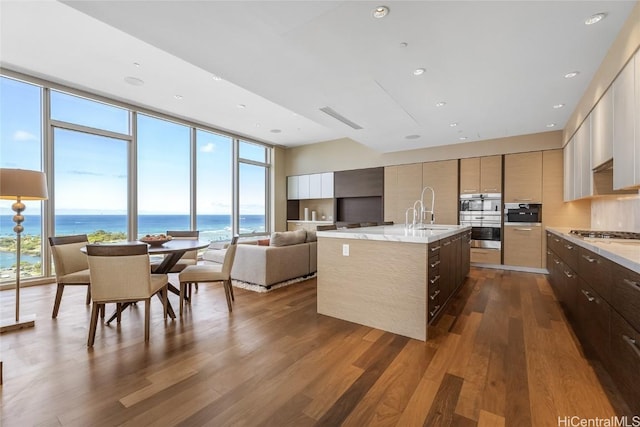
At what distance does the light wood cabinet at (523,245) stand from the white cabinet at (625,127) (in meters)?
3.19

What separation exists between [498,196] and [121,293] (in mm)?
6123

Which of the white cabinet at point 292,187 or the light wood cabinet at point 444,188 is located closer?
the light wood cabinet at point 444,188

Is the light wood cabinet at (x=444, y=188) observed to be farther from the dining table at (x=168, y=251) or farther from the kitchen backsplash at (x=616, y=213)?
the dining table at (x=168, y=251)

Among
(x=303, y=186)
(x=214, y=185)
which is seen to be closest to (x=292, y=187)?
(x=303, y=186)

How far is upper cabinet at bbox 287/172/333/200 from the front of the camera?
7688mm

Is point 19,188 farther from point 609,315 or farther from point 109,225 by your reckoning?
point 609,315

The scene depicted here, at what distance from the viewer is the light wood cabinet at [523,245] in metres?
5.05

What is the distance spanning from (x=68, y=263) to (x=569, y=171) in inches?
276

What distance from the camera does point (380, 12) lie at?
2.06 meters

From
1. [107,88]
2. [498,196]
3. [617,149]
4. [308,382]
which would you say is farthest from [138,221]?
[498,196]

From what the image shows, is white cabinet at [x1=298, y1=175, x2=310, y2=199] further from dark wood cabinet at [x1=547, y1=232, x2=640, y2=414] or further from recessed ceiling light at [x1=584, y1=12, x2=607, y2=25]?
recessed ceiling light at [x1=584, y1=12, x2=607, y2=25]

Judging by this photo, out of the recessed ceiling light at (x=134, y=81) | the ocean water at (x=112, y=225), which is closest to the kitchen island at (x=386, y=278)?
the ocean water at (x=112, y=225)

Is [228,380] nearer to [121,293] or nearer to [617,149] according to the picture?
[121,293]

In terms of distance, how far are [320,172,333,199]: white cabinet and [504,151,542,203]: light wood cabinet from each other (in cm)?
404
